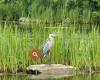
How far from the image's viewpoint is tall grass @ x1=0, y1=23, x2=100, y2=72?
13.6 metres

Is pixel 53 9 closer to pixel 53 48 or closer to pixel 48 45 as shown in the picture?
pixel 53 48

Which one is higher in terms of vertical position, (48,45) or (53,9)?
(53,9)

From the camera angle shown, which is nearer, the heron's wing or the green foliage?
the heron's wing

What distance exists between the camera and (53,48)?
14047 mm

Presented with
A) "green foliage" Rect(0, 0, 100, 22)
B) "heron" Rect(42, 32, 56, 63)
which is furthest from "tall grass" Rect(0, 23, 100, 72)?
"green foliage" Rect(0, 0, 100, 22)

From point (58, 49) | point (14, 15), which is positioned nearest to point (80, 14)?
point (14, 15)

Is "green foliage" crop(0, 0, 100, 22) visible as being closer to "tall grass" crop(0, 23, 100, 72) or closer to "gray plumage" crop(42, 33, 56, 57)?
"tall grass" crop(0, 23, 100, 72)

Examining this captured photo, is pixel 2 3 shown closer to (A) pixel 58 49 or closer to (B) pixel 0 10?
(B) pixel 0 10

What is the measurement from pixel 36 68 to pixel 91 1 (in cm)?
2154

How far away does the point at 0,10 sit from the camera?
3528 centimetres

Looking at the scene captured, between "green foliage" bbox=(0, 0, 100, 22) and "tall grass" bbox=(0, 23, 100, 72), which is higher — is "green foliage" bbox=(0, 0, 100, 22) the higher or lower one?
the higher one

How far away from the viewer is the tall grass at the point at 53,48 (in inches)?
536

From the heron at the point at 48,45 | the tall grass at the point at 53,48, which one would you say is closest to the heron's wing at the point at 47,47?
the heron at the point at 48,45

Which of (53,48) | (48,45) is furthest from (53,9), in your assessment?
(48,45)
